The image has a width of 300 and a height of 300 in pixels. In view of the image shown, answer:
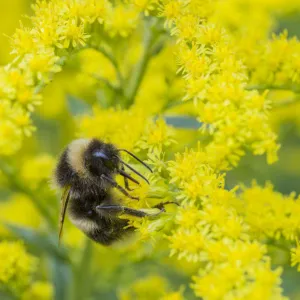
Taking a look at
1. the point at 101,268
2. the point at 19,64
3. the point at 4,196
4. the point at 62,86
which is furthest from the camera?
the point at 4,196

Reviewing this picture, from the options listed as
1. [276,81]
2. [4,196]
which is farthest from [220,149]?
[4,196]

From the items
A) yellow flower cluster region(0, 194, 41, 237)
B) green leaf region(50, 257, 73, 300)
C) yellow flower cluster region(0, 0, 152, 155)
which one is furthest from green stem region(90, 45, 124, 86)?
yellow flower cluster region(0, 194, 41, 237)

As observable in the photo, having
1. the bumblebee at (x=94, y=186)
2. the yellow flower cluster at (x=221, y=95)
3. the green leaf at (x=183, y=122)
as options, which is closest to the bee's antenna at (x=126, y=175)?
the bumblebee at (x=94, y=186)

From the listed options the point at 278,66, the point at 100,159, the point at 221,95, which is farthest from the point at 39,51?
the point at 278,66

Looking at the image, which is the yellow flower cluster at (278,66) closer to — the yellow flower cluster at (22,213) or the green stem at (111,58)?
the green stem at (111,58)

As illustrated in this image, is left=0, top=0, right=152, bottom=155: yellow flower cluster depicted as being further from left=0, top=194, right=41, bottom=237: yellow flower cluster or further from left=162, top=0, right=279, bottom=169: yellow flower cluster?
left=0, top=194, right=41, bottom=237: yellow flower cluster

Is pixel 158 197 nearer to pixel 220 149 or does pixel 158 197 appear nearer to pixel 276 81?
pixel 220 149
